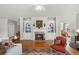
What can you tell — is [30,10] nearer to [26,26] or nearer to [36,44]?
[26,26]

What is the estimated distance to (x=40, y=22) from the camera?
1444 mm

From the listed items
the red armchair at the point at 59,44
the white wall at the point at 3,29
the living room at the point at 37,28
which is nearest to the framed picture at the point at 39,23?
the living room at the point at 37,28

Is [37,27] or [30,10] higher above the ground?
[30,10]

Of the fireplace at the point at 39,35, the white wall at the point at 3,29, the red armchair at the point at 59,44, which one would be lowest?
the red armchair at the point at 59,44

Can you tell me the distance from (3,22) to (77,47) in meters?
0.87

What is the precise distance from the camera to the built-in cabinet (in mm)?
1439

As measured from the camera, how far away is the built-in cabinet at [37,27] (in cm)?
144

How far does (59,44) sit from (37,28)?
304 millimetres

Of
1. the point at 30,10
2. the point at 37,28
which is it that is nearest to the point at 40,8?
the point at 30,10

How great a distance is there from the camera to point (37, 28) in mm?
1451

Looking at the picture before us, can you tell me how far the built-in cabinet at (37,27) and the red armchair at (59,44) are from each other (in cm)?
7

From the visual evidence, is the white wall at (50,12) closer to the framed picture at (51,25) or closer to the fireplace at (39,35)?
the framed picture at (51,25)
